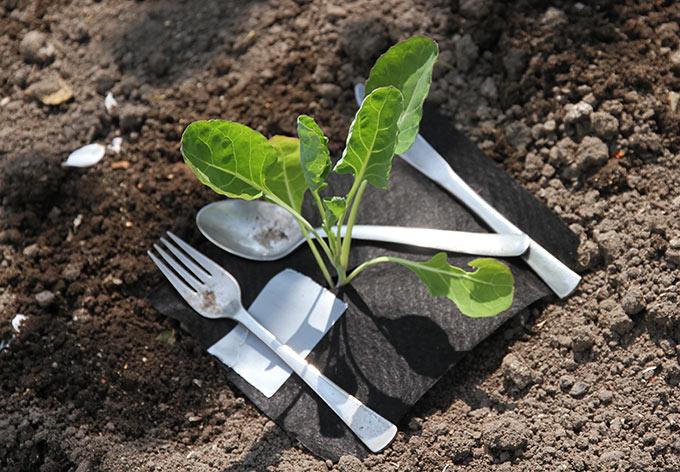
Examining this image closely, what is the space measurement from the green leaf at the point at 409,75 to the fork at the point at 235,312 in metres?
0.50

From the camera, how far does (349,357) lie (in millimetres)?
1372

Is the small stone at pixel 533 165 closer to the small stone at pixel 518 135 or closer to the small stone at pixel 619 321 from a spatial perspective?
the small stone at pixel 518 135

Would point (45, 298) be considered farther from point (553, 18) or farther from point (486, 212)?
point (553, 18)

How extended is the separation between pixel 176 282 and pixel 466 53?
96cm

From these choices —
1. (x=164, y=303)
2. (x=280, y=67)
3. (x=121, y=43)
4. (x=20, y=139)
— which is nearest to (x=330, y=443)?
(x=164, y=303)

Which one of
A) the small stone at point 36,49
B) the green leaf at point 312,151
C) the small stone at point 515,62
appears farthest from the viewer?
the small stone at point 36,49

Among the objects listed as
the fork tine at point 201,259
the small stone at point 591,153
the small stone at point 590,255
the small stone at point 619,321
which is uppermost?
the small stone at point 591,153

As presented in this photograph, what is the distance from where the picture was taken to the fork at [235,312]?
4.17ft

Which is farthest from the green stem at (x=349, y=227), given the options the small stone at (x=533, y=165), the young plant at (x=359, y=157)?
the small stone at (x=533, y=165)

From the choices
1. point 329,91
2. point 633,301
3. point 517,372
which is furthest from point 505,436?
point 329,91

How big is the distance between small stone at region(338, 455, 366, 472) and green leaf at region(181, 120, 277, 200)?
22.0 inches

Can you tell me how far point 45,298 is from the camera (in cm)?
147

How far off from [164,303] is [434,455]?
71 cm

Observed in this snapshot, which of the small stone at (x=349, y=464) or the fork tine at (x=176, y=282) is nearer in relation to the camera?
the small stone at (x=349, y=464)
